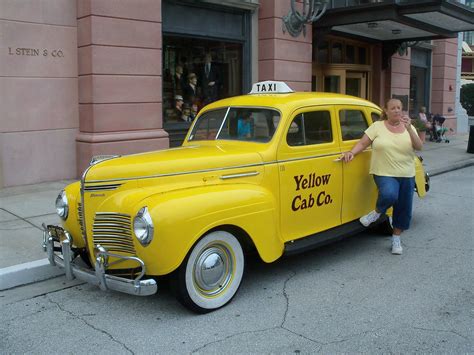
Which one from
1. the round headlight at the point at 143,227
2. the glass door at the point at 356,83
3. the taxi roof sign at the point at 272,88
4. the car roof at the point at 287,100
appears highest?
the glass door at the point at 356,83

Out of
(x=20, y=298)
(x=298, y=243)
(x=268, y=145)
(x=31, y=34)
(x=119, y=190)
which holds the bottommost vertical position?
(x=20, y=298)

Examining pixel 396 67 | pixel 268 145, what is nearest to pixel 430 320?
pixel 268 145

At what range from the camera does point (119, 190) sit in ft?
14.5

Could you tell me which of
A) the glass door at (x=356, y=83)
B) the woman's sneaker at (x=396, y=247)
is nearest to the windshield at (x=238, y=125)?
the woman's sneaker at (x=396, y=247)

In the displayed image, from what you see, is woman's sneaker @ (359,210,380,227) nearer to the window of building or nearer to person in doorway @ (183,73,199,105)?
the window of building

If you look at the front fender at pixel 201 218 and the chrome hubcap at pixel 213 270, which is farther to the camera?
the chrome hubcap at pixel 213 270

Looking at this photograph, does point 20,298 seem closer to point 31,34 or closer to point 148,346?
point 148,346

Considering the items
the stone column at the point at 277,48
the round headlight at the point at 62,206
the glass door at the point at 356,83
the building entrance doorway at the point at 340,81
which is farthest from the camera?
the glass door at the point at 356,83

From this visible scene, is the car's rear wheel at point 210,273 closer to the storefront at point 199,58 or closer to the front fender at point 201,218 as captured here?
the front fender at point 201,218

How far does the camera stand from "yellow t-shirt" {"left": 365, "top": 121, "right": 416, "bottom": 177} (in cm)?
577

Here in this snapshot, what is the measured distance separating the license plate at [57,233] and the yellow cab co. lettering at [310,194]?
2.12 meters

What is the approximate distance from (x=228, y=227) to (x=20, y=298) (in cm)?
206

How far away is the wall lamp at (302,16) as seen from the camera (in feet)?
43.2

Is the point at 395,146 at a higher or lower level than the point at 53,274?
higher
